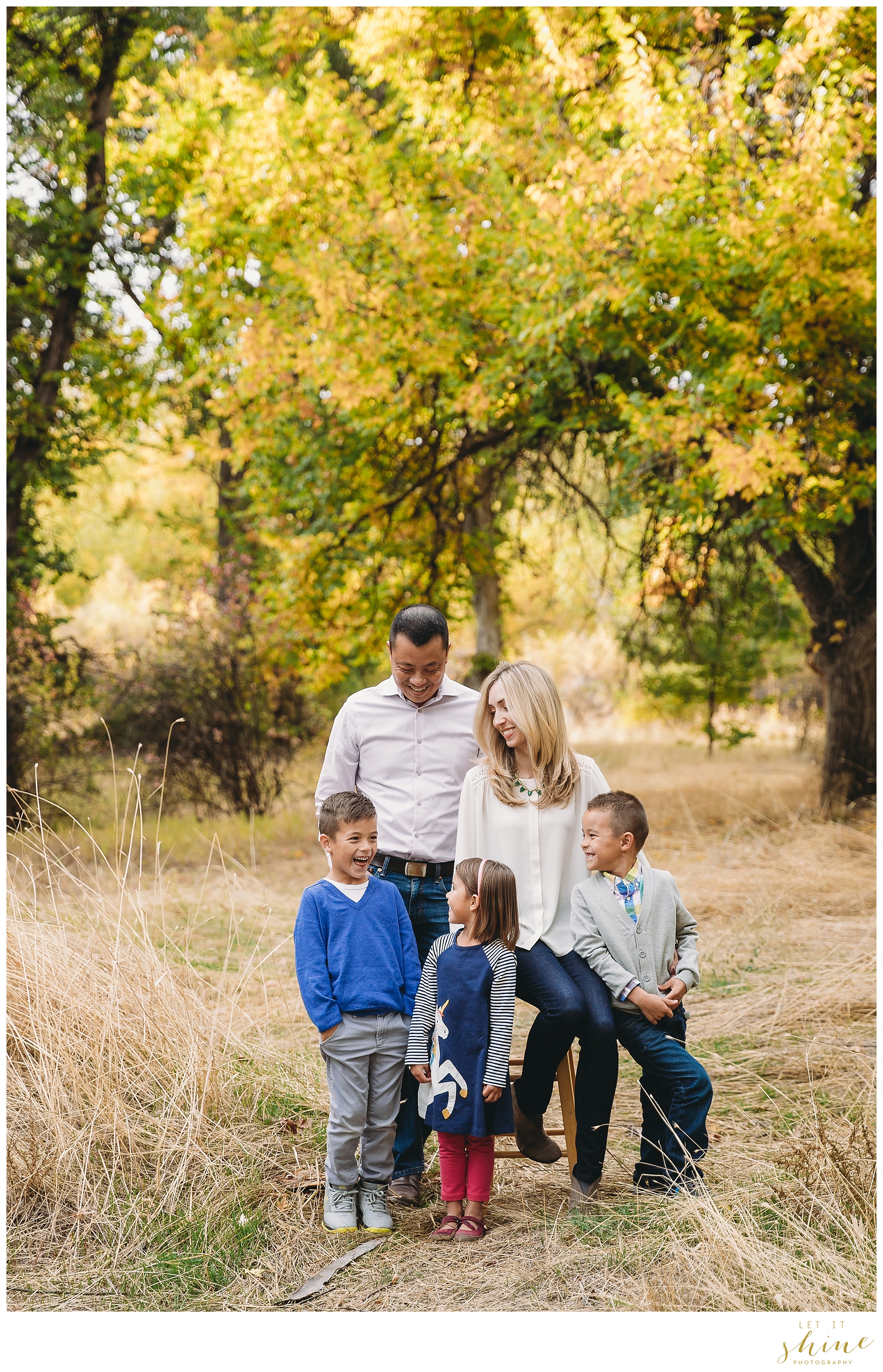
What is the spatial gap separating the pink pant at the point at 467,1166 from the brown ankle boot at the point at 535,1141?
0.74ft

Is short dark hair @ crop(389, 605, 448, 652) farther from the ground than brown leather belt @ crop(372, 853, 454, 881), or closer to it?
farther from the ground

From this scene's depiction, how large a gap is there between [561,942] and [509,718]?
694mm

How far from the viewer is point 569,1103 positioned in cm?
306

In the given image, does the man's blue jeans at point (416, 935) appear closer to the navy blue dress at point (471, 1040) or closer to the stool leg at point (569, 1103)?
the navy blue dress at point (471, 1040)

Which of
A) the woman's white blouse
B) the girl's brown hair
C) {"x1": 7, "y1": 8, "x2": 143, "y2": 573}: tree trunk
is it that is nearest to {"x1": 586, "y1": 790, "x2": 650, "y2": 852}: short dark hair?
the woman's white blouse

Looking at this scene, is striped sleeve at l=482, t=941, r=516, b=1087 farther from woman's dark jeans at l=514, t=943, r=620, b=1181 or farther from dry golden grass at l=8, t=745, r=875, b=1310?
dry golden grass at l=8, t=745, r=875, b=1310

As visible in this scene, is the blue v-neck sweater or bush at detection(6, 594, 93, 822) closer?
the blue v-neck sweater

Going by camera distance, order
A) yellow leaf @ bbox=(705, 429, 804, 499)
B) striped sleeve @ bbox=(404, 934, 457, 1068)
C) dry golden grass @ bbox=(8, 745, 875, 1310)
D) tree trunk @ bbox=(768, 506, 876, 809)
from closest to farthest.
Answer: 1. dry golden grass @ bbox=(8, 745, 875, 1310)
2. striped sleeve @ bbox=(404, 934, 457, 1068)
3. yellow leaf @ bbox=(705, 429, 804, 499)
4. tree trunk @ bbox=(768, 506, 876, 809)

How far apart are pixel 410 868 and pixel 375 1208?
3.19 ft

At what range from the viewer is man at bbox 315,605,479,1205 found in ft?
10.5

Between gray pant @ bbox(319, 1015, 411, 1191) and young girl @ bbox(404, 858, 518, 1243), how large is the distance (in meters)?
0.09

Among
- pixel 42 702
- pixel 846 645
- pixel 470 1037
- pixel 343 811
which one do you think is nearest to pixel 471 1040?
pixel 470 1037

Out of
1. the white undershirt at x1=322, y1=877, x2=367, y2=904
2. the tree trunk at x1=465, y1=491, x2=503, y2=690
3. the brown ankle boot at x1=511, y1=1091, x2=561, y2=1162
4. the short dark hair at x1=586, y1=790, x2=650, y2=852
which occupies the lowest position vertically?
the brown ankle boot at x1=511, y1=1091, x2=561, y2=1162

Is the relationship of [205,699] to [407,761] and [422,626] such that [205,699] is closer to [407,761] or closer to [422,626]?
[407,761]
